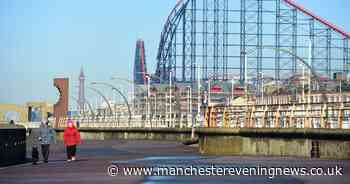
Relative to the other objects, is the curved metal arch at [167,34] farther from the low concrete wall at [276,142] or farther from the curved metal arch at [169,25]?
the low concrete wall at [276,142]

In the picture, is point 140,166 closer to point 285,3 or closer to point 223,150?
point 223,150

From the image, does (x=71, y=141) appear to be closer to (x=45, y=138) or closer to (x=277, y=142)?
(x=45, y=138)

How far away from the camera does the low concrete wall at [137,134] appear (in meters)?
46.5

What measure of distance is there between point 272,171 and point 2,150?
7177 millimetres

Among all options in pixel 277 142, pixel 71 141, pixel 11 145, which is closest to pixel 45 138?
pixel 71 141

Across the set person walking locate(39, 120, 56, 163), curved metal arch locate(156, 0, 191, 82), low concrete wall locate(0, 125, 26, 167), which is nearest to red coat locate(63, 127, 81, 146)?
person walking locate(39, 120, 56, 163)

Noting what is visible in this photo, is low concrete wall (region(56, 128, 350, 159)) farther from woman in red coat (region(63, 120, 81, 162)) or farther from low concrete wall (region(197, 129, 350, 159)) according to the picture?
woman in red coat (region(63, 120, 81, 162))

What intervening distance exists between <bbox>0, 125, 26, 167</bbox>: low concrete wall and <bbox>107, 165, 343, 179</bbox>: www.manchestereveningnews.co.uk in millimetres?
3388

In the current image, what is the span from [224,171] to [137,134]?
40.2 m

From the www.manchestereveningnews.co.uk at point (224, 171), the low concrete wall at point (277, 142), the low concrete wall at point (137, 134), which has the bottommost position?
the low concrete wall at point (137, 134)

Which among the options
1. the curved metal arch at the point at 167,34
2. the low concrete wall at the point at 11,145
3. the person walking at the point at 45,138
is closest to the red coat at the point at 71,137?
the person walking at the point at 45,138

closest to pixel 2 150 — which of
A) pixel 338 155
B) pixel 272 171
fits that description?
pixel 272 171

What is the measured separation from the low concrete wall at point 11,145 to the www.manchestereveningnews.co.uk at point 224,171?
3.39 m

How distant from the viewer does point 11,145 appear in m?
20.5
